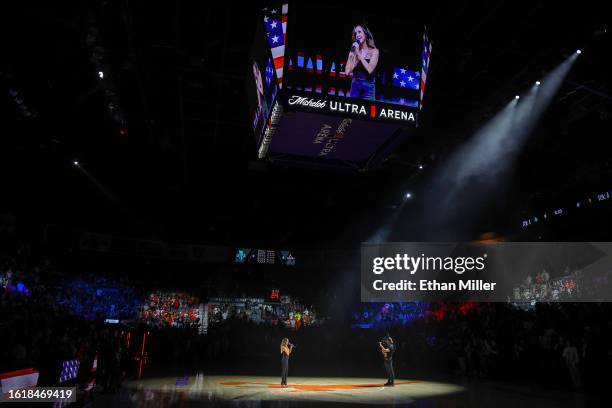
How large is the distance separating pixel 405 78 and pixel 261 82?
6.81ft

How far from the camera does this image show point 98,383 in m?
10.7

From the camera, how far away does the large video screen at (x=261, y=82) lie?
5859 mm

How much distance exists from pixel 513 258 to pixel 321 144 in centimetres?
1412

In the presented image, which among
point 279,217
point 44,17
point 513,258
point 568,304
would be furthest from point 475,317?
point 44,17

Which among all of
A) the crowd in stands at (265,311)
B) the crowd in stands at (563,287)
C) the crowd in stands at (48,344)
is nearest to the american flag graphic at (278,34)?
the crowd in stands at (48,344)

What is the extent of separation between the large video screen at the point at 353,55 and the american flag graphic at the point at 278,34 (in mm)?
82

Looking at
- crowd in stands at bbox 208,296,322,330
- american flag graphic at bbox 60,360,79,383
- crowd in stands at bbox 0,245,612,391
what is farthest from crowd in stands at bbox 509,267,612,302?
american flag graphic at bbox 60,360,79,383

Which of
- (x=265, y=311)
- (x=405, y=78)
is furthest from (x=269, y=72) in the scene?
(x=265, y=311)

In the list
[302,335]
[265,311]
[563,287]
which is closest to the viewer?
[563,287]

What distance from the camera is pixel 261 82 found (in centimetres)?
656

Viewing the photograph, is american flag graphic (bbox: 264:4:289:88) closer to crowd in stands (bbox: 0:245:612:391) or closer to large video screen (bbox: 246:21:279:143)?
large video screen (bbox: 246:21:279:143)

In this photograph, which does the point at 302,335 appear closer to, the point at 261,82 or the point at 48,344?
the point at 48,344

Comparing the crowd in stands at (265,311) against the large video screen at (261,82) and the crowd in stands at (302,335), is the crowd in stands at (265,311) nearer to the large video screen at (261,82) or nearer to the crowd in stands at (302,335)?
the crowd in stands at (302,335)

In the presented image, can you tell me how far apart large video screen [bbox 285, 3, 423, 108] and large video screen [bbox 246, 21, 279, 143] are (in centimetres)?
40
